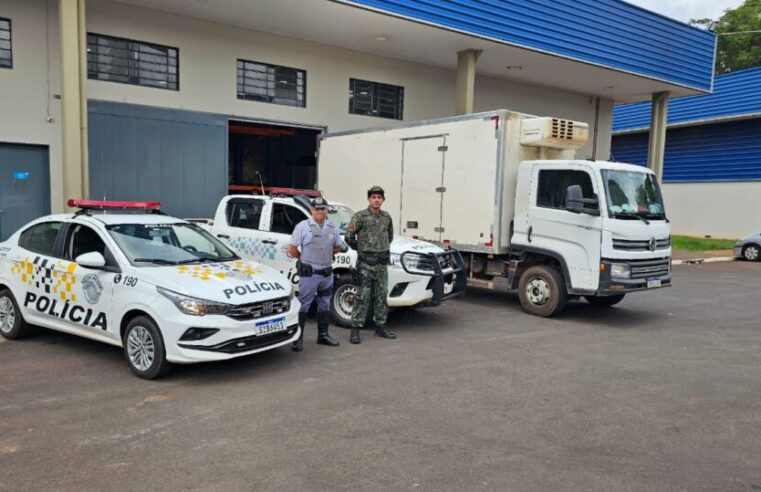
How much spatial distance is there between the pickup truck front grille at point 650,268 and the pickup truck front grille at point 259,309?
17.0ft

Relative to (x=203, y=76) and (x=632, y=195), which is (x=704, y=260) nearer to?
(x=632, y=195)

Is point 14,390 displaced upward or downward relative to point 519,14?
downward

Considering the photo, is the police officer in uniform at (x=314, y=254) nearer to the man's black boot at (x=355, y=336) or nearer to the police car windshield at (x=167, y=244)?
the man's black boot at (x=355, y=336)

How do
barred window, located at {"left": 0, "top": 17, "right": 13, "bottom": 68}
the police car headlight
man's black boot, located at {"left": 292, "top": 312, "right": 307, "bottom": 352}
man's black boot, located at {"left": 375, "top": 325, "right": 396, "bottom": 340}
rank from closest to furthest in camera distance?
the police car headlight
man's black boot, located at {"left": 292, "top": 312, "right": 307, "bottom": 352}
man's black boot, located at {"left": 375, "top": 325, "right": 396, "bottom": 340}
barred window, located at {"left": 0, "top": 17, "right": 13, "bottom": 68}

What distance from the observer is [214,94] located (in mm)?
13477

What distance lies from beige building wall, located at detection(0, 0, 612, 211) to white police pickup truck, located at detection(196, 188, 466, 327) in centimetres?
482

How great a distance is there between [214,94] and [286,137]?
489cm

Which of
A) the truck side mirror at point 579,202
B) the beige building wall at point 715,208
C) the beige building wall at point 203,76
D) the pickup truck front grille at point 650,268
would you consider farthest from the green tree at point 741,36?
the truck side mirror at point 579,202

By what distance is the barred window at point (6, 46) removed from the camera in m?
10.9

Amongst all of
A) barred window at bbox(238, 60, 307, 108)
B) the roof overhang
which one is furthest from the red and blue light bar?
barred window at bbox(238, 60, 307, 108)

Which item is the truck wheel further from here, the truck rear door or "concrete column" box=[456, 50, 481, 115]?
"concrete column" box=[456, 50, 481, 115]

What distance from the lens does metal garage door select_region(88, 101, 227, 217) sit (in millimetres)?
12070

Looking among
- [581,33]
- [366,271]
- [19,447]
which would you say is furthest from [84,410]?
[581,33]

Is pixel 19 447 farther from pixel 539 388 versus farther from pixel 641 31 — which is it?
pixel 641 31
